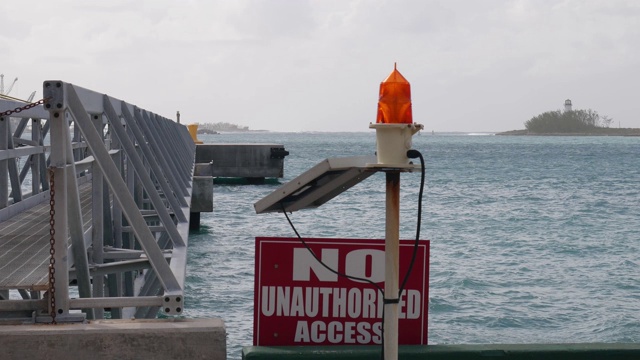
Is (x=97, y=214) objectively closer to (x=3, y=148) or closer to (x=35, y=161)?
(x=3, y=148)

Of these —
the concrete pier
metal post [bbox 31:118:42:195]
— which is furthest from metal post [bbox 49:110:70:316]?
metal post [bbox 31:118:42:195]

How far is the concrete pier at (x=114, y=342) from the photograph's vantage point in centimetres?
561

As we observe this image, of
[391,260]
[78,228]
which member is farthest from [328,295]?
[78,228]

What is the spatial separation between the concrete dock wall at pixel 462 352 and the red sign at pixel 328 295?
122mm

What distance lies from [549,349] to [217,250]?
2445 centimetres

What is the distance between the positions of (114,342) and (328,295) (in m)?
1.20

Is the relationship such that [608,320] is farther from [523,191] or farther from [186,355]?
[523,191]

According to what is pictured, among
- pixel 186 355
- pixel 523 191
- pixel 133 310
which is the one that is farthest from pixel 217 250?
pixel 523 191

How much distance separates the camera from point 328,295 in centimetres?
575

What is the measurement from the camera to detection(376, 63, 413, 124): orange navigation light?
451 centimetres

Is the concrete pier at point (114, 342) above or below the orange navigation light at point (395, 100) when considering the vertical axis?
below

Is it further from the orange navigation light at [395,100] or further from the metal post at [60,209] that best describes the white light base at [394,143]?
the metal post at [60,209]

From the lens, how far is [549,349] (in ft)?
18.6

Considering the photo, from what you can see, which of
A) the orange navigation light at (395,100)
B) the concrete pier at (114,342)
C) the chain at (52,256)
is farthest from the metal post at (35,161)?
the orange navigation light at (395,100)
